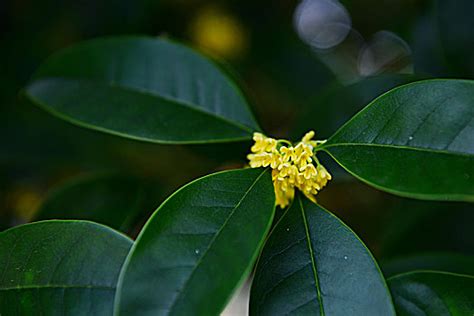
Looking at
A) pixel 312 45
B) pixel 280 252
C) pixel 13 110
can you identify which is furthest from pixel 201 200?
pixel 312 45

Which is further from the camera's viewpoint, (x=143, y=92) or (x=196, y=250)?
(x=143, y=92)

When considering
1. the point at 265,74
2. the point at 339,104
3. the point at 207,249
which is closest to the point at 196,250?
the point at 207,249

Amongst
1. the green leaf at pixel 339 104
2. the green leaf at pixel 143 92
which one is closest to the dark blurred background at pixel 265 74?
the green leaf at pixel 339 104

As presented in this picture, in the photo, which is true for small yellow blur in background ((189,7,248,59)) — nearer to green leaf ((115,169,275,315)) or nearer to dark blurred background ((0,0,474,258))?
dark blurred background ((0,0,474,258))

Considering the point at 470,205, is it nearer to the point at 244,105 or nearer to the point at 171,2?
the point at 244,105

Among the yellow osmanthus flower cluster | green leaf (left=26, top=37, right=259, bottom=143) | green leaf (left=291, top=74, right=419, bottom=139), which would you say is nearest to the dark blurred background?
green leaf (left=291, top=74, right=419, bottom=139)

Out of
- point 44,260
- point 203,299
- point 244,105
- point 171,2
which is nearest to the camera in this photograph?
point 203,299

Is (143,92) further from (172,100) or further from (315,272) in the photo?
(315,272)

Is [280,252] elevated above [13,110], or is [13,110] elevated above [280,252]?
[13,110]
